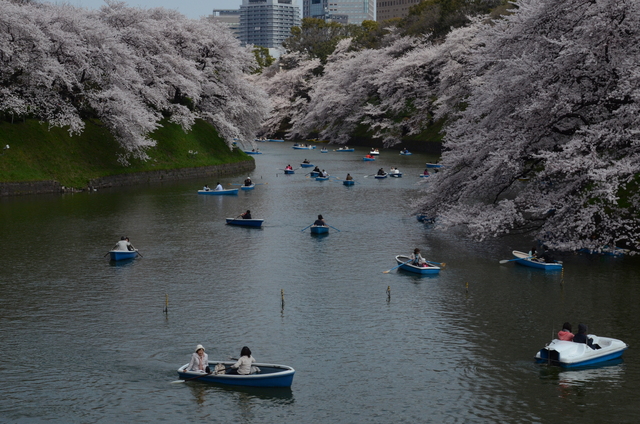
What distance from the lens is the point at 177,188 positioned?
235ft

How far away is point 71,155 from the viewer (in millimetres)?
68750

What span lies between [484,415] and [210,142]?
242ft

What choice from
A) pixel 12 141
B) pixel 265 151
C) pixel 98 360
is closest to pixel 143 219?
pixel 12 141

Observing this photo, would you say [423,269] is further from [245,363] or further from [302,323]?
[245,363]

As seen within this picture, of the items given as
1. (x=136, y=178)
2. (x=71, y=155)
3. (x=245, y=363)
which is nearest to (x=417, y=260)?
(x=245, y=363)

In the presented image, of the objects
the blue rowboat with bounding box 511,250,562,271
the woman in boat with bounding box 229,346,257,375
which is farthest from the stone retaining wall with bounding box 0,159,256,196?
the woman in boat with bounding box 229,346,257,375

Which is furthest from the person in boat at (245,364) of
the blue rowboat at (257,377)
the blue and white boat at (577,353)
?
the blue and white boat at (577,353)

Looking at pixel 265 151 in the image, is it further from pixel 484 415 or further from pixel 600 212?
pixel 484 415

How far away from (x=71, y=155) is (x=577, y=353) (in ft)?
180

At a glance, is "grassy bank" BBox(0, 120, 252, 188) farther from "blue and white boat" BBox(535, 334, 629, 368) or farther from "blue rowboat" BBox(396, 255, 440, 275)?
"blue and white boat" BBox(535, 334, 629, 368)

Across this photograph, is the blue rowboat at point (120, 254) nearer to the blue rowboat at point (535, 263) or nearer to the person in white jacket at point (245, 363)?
the person in white jacket at point (245, 363)

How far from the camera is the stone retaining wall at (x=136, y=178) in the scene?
61.8 meters

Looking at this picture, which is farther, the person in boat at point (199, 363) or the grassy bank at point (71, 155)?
the grassy bank at point (71, 155)

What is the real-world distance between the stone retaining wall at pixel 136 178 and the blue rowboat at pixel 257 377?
4375 cm
